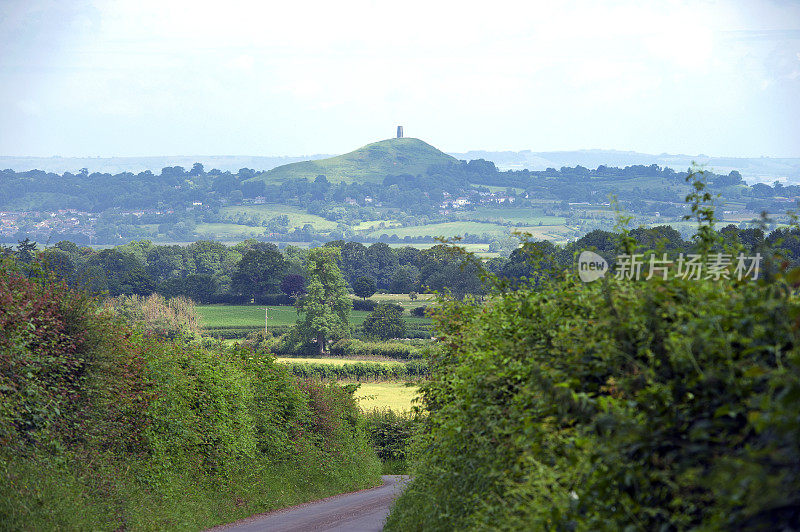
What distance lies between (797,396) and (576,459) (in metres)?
2.04

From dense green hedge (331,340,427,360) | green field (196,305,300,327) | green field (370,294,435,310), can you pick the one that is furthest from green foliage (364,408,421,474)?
green field (370,294,435,310)

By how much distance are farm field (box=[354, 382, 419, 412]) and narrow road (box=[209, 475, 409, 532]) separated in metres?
28.3

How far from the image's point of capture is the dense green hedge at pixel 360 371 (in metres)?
75.0

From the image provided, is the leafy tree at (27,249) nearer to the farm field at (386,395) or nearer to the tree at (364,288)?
the farm field at (386,395)

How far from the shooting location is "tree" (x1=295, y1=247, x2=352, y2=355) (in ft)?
324

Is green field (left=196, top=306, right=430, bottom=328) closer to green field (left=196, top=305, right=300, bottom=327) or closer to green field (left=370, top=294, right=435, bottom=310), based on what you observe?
green field (left=196, top=305, right=300, bottom=327)

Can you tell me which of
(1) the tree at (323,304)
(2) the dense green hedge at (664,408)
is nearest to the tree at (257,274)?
→ (1) the tree at (323,304)

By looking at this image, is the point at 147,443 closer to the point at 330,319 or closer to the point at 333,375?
the point at 333,375

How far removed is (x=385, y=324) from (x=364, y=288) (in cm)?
3376

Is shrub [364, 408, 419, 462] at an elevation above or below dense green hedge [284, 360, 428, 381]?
above

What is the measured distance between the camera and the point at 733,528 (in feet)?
11.5

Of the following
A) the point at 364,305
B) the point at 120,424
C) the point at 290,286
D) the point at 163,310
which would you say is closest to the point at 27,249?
the point at 163,310

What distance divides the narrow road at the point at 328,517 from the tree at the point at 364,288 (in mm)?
108248

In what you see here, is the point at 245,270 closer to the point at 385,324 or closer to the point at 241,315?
the point at 241,315
